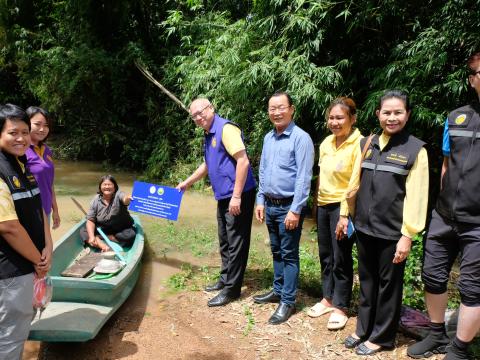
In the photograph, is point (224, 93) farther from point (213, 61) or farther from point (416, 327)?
point (416, 327)

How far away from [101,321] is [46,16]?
12.3m

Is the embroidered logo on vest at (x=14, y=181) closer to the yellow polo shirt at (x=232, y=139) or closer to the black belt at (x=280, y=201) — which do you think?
the yellow polo shirt at (x=232, y=139)

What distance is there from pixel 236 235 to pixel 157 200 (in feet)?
3.80

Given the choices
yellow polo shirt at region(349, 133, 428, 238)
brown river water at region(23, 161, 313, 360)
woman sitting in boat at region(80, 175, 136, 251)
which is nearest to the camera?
yellow polo shirt at region(349, 133, 428, 238)

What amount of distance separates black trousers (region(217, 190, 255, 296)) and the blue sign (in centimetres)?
68

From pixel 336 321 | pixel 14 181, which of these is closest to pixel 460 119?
pixel 336 321

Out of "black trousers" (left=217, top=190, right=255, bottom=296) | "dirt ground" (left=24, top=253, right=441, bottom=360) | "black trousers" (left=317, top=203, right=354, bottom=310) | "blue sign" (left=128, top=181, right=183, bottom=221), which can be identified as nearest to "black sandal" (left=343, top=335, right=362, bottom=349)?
"dirt ground" (left=24, top=253, right=441, bottom=360)

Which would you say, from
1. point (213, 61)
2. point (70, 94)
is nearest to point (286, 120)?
point (213, 61)

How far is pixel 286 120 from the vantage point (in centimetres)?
316

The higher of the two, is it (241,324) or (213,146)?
(213,146)

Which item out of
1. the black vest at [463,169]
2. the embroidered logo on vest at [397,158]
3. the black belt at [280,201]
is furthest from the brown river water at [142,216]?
the black vest at [463,169]

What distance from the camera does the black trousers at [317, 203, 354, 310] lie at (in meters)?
3.13

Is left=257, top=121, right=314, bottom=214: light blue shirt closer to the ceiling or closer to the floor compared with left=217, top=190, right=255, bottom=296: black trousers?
closer to the ceiling

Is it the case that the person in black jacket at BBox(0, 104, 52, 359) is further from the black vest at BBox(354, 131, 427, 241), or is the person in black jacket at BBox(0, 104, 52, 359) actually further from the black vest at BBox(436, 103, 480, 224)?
the black vest at BBox(436, 103, 480, 224)
